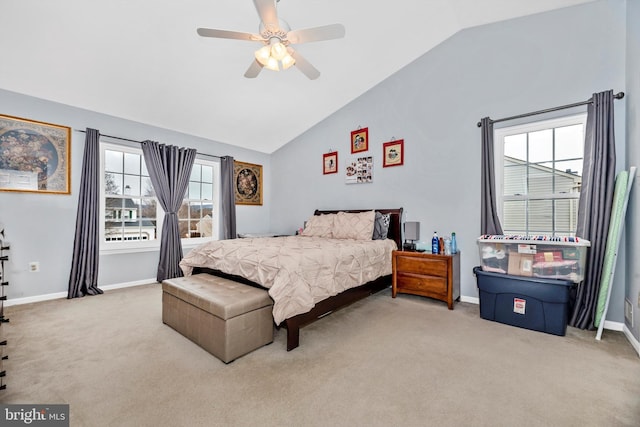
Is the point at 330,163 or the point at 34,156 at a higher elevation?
the point at 330,163

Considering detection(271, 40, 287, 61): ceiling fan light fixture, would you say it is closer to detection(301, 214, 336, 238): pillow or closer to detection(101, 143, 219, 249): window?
detection(301, 214, 336, 238): pillow

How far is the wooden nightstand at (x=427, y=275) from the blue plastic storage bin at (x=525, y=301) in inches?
13.7

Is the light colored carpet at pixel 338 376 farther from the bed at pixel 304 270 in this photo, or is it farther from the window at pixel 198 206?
Answer: the window at pixel 198 206

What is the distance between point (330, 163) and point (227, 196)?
78.2 inches

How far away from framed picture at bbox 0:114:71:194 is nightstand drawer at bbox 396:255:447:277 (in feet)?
14.3

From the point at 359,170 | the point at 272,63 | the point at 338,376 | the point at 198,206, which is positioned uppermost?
Result: the point at 272,63

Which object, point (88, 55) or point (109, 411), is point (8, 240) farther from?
point (109, 411)

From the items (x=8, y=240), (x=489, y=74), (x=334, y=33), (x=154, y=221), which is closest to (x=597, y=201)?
(x=489, y=74)

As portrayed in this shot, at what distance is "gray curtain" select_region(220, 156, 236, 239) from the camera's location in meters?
5.10

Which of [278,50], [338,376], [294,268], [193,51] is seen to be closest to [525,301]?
[338,376]

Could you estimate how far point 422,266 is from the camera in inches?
131

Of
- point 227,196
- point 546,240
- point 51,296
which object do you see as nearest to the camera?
point 546,240

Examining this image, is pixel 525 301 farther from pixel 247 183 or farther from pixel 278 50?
pixel 247 183

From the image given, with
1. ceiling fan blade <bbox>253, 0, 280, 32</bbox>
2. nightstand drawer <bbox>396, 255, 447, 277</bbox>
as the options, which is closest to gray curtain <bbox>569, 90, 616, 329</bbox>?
nightstand drawer <bbox>396, 255, 447, 277</bbox>
